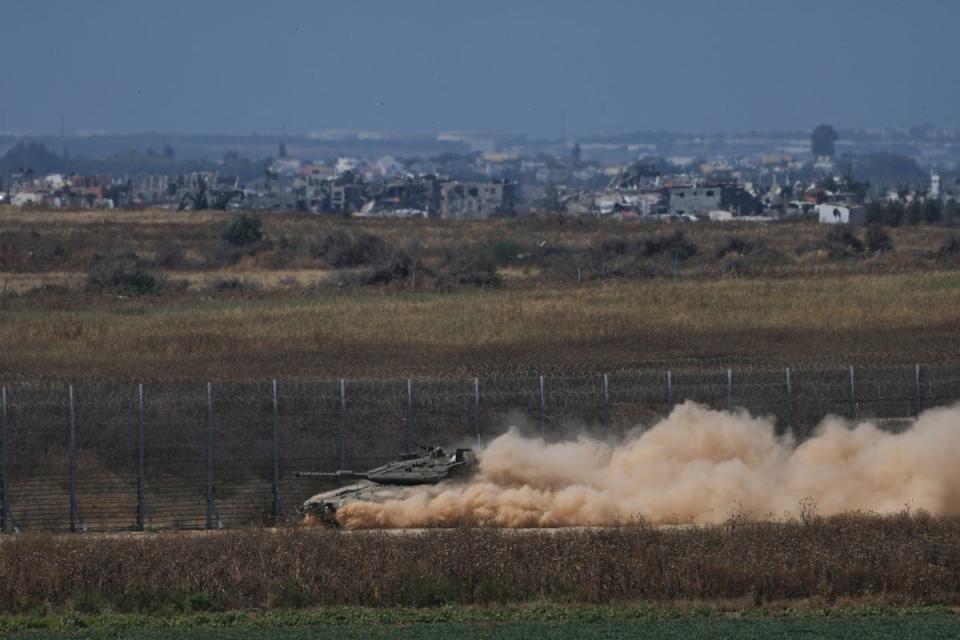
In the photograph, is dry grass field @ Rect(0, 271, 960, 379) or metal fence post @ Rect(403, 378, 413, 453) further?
dry grass field @ Rect(0, 271, 960, 379)

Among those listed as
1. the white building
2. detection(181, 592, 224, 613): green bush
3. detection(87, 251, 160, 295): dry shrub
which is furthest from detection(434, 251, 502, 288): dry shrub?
the white building

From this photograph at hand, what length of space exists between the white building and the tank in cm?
11555

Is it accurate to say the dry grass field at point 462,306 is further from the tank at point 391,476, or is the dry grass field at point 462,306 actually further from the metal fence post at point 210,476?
the metal fence post at point 210,476

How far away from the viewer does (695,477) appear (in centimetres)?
3406

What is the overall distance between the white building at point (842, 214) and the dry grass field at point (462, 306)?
157 ft

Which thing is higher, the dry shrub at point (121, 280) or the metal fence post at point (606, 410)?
the metal fence post at point (606, 410)

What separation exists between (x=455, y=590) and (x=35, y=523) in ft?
37.1

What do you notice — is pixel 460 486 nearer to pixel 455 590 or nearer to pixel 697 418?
pixel 697 418

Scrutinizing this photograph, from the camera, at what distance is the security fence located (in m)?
32.8

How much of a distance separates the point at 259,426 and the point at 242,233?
62554 millimetres

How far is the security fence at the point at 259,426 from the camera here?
32844 millimetres

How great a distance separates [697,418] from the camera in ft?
117

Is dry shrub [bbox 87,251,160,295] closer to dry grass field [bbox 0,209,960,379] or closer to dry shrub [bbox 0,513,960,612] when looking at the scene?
dry grass field [bbox 0,209,960,379]

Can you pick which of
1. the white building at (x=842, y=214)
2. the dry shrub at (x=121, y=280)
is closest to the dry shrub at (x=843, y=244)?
the dry shrub at (x=121, y=280)
